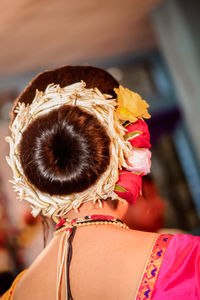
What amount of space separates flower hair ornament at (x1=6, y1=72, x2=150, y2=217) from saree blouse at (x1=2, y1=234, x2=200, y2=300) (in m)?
0.20

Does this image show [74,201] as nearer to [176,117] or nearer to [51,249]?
[51,249]

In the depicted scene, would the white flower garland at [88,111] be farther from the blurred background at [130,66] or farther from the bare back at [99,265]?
the blurred background at [130,66]

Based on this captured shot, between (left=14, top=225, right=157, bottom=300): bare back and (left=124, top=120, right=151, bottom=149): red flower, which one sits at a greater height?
(left=124, top=120, right=151, bottom=149): red flower

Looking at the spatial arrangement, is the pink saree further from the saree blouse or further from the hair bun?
the hair bun

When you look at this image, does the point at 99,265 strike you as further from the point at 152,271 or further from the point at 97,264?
the point at 152,271

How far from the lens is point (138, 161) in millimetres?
1021

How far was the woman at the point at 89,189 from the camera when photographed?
32.7 inches

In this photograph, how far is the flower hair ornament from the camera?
95 cm

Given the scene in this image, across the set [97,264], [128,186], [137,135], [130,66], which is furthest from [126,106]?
[130,66]

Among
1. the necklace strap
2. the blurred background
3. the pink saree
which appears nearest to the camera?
the pink saree

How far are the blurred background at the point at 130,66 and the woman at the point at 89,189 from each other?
0.38m

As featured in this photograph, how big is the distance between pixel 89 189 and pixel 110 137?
15 centimetres

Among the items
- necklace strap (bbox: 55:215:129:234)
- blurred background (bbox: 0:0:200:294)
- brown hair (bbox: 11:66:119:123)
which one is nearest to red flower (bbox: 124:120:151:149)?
brown hair (bbox: 11:66:119:123)

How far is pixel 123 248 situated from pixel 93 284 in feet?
0.37
